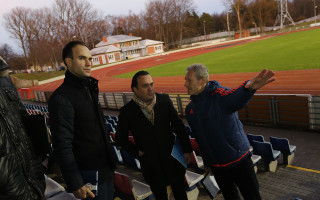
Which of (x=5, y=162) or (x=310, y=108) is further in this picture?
(x=310, y=108)

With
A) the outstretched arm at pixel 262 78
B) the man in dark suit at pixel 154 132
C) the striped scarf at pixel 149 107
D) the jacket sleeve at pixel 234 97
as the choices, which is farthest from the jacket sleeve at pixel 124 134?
the outstretched arm at pixel 262 78

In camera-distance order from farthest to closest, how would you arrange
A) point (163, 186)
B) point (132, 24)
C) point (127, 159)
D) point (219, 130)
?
1. point (132, 24)
2. point (127, 159)
3. point (163, 186)
4. point (219, 130)

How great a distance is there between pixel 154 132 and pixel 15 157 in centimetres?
148

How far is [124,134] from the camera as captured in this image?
9.87ft

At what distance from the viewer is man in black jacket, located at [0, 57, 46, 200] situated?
1.58m

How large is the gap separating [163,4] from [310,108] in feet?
269

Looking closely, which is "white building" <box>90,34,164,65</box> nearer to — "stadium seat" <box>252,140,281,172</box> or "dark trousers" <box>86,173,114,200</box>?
"stadium seat" <box>252,140,281,172</box>

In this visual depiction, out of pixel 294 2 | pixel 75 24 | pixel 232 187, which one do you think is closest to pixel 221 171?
pixel 232 187

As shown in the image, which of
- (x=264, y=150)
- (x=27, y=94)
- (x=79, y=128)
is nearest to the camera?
(x=79, y=128)

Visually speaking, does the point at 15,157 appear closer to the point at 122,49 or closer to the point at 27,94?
the point at 27,94

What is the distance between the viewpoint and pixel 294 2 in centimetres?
9600

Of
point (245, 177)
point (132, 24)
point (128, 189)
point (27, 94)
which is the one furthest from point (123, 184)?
point (132, 24)

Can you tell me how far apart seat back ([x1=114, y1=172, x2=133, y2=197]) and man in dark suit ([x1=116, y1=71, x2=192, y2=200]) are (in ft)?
3.16

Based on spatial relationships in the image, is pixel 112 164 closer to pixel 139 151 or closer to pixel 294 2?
pixel 139 151
